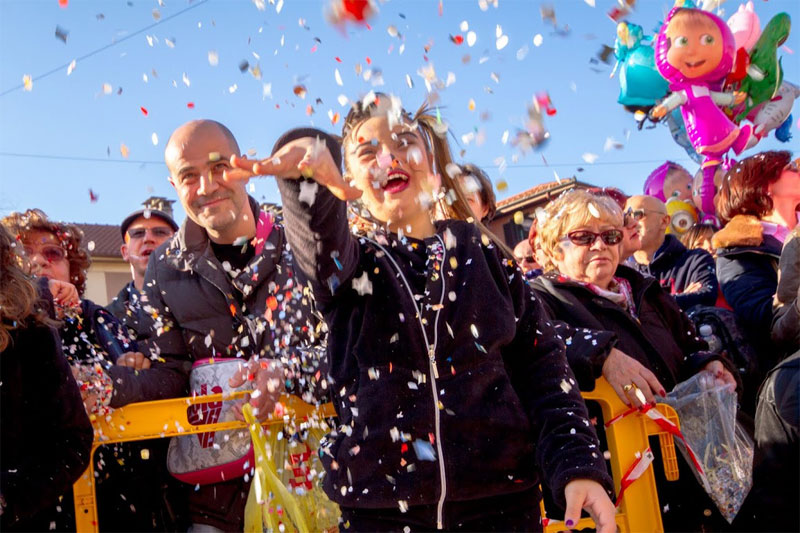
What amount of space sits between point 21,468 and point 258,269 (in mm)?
1013

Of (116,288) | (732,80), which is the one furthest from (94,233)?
(732,80)

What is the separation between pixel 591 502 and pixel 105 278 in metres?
25.5

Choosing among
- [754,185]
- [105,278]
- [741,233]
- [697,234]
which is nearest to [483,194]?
[741,233]

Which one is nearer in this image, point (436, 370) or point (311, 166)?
point (311, 166)

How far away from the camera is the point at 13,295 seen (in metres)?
2.55

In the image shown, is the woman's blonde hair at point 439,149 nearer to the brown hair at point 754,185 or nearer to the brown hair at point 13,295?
the brown hair at point 13,295

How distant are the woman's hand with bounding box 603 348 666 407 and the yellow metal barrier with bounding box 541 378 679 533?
50 millimetres

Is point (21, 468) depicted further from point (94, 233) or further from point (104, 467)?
point (94, 233)

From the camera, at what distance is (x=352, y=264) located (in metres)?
1.96

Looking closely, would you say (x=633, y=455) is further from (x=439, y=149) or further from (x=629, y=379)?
(x=439, y=149)

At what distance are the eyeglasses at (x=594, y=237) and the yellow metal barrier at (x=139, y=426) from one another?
159 cm

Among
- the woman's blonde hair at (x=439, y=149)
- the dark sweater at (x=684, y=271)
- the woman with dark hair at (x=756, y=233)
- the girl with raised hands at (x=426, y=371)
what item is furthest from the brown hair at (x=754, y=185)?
the girl with raised hands at (x=426, y=371)

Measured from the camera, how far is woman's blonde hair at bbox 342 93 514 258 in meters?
2.34

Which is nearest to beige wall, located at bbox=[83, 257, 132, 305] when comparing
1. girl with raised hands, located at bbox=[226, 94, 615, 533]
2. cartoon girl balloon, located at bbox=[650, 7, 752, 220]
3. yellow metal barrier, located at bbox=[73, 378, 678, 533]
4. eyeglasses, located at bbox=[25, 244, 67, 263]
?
cartoon girl balloon, located at bbox=[650, 7, 752, 220]
